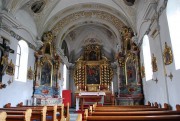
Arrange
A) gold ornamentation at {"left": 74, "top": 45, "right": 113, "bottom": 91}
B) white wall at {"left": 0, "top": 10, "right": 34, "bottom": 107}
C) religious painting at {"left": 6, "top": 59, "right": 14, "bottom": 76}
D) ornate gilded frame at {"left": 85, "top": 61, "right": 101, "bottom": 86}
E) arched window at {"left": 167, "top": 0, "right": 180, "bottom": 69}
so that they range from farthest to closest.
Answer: ornate gilded frame at {"left": 85, "top": 61, "right": 101, "bottom": 86} → gold ornamentation at {"left": 74, "top": 45, "right": 113, "bottom": 91} → religious painting at {"left": 6, "top": 59, "right": 14, "bottom": 76} → white wall at {"left": 0, "top": 10, "right": 34, "bottom": 107} → arched window at {"left": 167, "top": 0, "right": 180, "bottom": 69}

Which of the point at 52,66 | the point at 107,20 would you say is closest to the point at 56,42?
the point at 52,66

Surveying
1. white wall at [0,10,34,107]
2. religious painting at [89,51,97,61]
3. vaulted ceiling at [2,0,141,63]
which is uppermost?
vaulted ceiling at [2,0,141,63]

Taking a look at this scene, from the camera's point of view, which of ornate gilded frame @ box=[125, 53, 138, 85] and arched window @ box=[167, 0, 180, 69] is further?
ornate gilded frame @ box=[125, 53, 138, 85]

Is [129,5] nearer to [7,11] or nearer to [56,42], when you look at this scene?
[56,42]

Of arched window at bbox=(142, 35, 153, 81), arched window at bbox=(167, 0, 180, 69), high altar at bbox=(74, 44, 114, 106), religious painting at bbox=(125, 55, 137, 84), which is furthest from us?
high altar at bbox=(74, 44, 114, 106)

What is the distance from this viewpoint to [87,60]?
16281mm

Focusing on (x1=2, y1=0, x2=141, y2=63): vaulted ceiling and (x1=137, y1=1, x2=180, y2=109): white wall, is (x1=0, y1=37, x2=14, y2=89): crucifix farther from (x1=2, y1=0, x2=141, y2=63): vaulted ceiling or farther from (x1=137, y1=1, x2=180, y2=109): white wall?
(x1=137, y1=1, x2=180, y2=109): white wall

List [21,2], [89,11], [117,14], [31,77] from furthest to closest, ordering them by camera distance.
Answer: [89,11] < [117,14] < [31,77] < [21,2]

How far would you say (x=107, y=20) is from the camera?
40.2 ft

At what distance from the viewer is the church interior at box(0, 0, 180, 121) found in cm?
532

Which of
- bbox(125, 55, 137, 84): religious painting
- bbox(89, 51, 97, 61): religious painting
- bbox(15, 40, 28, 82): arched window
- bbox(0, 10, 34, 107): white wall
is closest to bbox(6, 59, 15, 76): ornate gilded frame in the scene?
bbox(0, 10, 34, 107): white wall

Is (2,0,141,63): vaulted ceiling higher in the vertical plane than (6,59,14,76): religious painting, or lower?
higher

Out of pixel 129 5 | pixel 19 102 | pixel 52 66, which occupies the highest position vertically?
pixel 129 5

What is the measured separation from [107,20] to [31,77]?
22.0 ft
